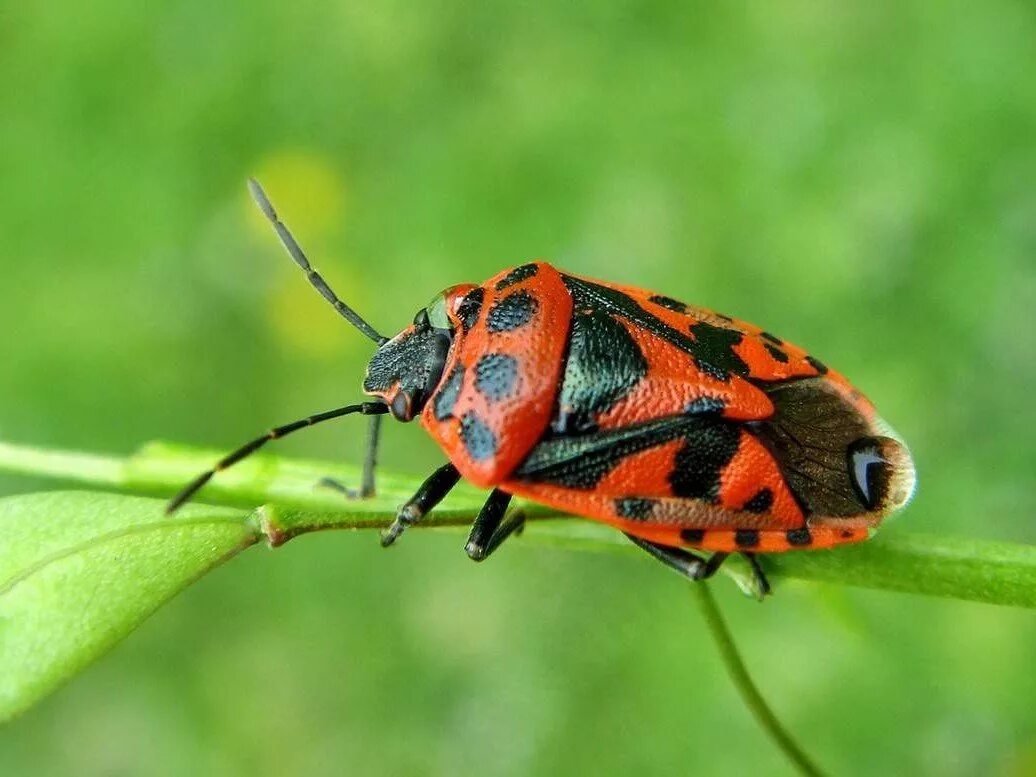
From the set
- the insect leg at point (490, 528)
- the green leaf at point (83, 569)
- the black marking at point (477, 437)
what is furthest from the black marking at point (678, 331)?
the green leaf at point (83, 569)

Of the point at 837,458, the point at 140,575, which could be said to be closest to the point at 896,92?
the point at 837,458

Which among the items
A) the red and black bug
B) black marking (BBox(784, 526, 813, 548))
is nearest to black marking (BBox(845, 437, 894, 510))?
the red and black bug

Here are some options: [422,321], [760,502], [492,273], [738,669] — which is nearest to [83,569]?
[422,321]

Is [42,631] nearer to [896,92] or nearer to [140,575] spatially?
[140,575]

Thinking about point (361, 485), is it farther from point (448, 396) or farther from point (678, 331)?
point (678, 331)

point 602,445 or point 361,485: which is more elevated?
point 602,445

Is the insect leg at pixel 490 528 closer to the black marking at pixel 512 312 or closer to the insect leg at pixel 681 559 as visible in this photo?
the insect leg at pixel 681 559
